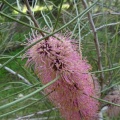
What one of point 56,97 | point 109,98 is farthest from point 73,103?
point 109,98

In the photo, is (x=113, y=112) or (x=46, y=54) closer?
(x=46, y=54)

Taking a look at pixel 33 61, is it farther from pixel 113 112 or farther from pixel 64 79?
pixel 113 112

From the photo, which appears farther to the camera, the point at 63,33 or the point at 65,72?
the point at 63,33

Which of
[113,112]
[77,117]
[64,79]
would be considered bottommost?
[113,112]

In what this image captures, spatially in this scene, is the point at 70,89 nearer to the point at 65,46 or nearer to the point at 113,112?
the point at 65,46

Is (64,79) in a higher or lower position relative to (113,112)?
higher

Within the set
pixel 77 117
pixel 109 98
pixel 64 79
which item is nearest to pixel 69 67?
pixel 64 79
